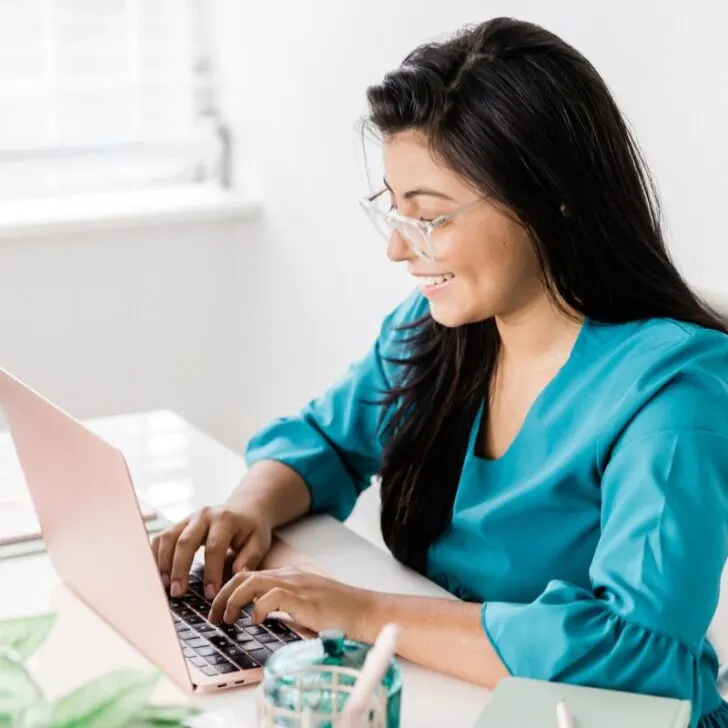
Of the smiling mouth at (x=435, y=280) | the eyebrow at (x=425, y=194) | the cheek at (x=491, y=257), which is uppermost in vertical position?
the eyebrow at (x=425, y=194)

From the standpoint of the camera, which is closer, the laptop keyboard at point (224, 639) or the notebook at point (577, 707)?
the notebook at point (577, 707)

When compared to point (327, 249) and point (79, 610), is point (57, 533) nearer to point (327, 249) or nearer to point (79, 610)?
point (79, 610)

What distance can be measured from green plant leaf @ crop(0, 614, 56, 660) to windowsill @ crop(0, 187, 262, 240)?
1807 mm

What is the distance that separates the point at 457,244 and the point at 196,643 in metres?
0.47

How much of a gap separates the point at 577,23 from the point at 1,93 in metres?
1.46

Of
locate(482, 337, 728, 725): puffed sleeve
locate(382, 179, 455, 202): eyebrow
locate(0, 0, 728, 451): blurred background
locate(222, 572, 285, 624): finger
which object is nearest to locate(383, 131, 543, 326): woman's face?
locate(382, 179, 455, 202): eyebrow

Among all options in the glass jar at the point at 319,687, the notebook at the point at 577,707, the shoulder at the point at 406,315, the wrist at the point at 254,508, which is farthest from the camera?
the shoulder at the point at 406,315

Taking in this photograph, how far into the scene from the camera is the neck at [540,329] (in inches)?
56.9

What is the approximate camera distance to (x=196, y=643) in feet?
4.09

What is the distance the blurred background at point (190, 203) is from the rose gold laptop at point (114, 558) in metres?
1.50

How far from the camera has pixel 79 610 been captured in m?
1.34

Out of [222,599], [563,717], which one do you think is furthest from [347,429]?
[563,717]

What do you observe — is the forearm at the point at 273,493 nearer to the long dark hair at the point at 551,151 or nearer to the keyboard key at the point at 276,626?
the keyboard key at the point at 276,626

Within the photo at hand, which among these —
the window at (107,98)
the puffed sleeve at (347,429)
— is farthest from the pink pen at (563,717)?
the window at (107,98)
